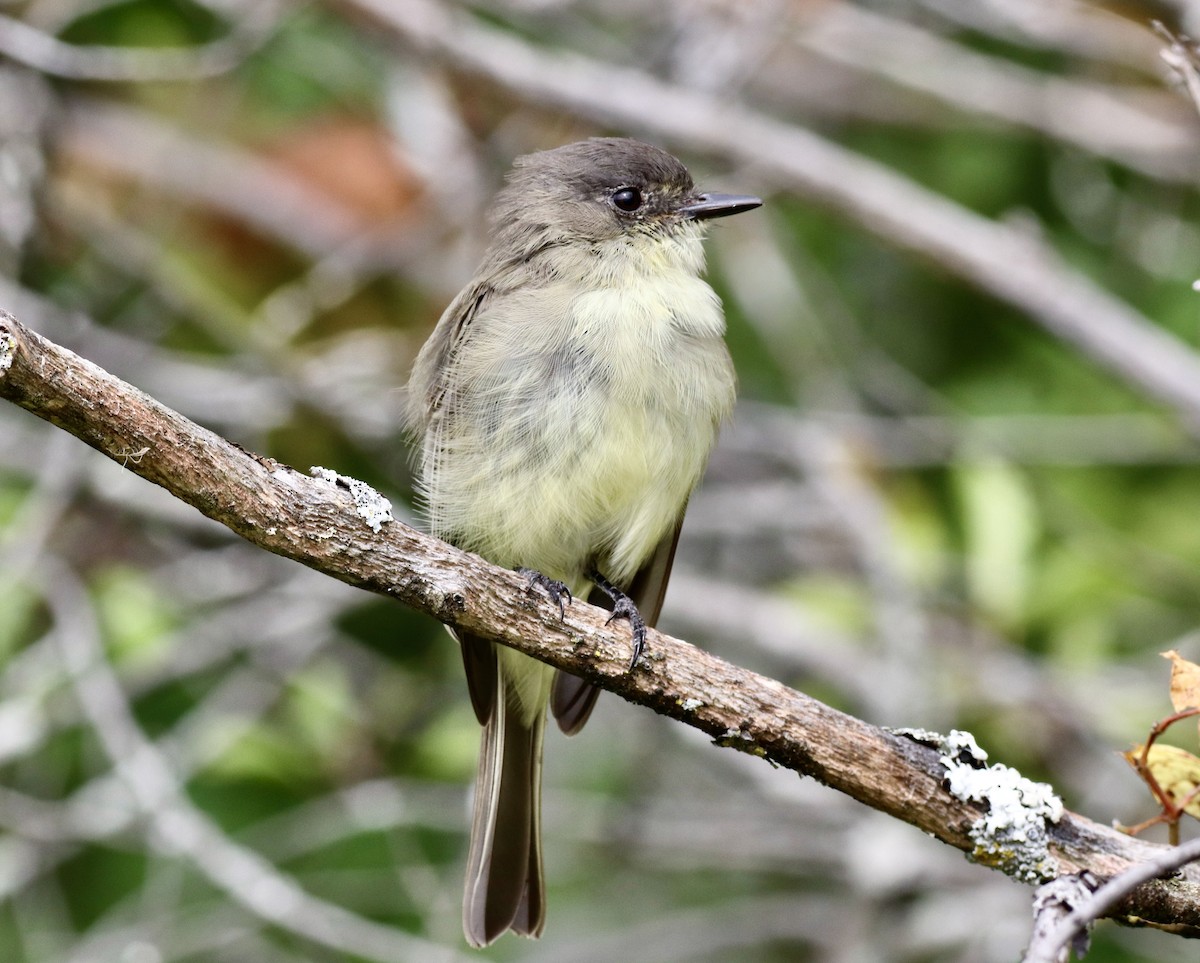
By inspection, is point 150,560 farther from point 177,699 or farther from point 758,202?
point 758,202

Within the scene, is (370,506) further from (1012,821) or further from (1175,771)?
(1175,771)

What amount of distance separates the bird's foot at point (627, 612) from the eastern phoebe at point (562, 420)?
0.02 m

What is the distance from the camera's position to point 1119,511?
5.48m

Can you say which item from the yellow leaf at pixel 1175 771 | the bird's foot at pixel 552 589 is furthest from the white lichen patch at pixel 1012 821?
the bird's foot at pixel 552 589

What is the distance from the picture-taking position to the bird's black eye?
422cm

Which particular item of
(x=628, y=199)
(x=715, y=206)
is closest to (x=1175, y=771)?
(x=715, y=206)

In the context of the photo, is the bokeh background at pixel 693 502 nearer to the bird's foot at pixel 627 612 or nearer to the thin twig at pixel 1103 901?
the bird's foot at pixel 627 612

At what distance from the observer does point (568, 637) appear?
2.82 metres

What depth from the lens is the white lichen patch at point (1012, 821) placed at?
2.64 meters

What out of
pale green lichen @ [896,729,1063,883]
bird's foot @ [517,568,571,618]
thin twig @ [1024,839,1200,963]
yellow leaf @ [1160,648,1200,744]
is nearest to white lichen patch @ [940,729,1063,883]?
pale green lichen @ [896,729,1063,883]

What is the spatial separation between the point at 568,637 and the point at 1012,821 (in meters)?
0.85

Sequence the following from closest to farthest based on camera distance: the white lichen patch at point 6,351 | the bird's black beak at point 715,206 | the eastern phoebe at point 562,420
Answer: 1. the white lichen patch at point 6,351
2. the eastern phoebe at point 562,420
3. the bird's black beak at point 715,206

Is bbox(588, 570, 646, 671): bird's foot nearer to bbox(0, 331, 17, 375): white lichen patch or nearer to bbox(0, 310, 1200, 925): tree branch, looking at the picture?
bbox(0, 310, 1200, 925): tree branch

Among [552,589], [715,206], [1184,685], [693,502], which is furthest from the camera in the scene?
[693,502]
